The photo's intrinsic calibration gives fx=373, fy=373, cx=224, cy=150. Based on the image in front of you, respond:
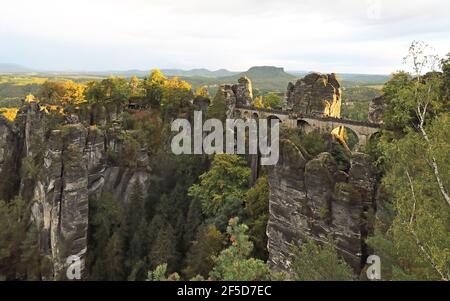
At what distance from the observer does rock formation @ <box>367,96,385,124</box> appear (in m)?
39.0

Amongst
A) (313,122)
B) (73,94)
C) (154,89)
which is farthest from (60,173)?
(313,122)

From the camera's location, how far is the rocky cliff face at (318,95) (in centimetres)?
4847

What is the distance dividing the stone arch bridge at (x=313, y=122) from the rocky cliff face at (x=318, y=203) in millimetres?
13146

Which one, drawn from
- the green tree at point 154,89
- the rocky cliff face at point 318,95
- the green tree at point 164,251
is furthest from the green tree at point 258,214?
the green tree at point 154,89

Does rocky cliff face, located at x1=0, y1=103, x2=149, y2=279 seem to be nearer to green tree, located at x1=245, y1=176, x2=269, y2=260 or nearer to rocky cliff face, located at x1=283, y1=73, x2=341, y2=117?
green tree, located at x1=245, y1=176, x2=269, y2=260

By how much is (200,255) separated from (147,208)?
539 inches

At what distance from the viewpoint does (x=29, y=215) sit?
45.8 metres

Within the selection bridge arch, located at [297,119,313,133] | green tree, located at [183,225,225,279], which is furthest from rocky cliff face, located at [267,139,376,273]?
bridge arch, located at [297,119,313,133]

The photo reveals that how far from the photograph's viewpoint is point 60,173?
40.5 metres

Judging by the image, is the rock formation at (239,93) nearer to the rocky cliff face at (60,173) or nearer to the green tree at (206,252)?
the rocky cliff face at (60,173)

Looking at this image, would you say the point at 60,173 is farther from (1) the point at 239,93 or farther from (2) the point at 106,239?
(1) the point at 239,93
